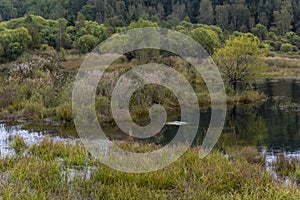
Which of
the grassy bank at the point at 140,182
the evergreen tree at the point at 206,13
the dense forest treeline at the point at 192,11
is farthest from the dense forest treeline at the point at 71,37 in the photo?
the grassy bank at the point at 140,182

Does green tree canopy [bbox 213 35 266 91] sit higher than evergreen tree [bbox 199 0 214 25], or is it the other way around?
green tree canopy [bbox 213 35 266 91]

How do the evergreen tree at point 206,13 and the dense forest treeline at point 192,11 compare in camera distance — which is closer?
the dense forest treeline at point 192,11

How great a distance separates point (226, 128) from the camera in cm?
1505

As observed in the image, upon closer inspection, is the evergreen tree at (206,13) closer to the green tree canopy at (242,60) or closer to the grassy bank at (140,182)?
the green tree canopy at (242,60)

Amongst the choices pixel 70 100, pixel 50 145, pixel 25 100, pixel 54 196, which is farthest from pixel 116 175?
pixel 25 100

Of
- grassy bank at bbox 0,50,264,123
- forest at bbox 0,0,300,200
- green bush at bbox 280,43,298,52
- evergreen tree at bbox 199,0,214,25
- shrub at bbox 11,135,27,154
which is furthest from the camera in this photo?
evergreen tree at bbox 199,0,214,25

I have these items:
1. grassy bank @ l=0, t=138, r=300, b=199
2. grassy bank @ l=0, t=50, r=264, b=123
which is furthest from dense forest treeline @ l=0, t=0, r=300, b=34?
grassy bank @ l=0, t=138, r=300, b=199

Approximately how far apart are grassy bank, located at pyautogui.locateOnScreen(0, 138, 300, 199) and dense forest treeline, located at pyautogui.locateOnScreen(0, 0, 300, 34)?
231 feet

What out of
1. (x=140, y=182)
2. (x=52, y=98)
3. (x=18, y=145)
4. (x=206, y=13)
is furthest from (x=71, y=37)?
(x=140, y=182)

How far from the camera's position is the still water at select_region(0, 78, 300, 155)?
1212cm

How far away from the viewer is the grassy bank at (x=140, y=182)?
596 centimetres

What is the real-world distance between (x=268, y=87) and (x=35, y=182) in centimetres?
2564

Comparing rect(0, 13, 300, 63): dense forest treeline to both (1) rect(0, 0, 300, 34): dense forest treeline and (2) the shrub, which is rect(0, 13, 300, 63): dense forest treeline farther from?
(2) the shrub

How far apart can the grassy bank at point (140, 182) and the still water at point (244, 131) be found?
270 cm
